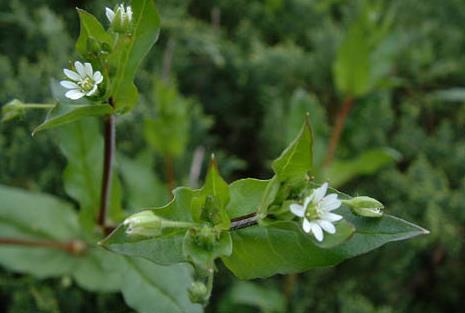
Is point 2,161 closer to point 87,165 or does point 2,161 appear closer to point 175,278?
point 87,165

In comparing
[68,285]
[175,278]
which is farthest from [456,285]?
[68,285]

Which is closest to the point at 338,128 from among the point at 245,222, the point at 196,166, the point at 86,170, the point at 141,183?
the point at 196,166

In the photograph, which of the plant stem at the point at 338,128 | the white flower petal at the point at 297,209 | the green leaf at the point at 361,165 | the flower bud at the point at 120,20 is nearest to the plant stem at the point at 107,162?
the flower bud at the point at 120,20

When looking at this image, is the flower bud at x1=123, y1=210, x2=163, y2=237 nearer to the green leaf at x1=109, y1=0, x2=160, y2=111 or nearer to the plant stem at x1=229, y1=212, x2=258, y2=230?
the plant stem at x1=229, y1=212, x2=258, y2=230

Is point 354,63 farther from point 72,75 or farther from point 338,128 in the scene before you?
point 72,75

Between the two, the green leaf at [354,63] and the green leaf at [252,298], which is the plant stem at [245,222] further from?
the green leaf at [354,63]
